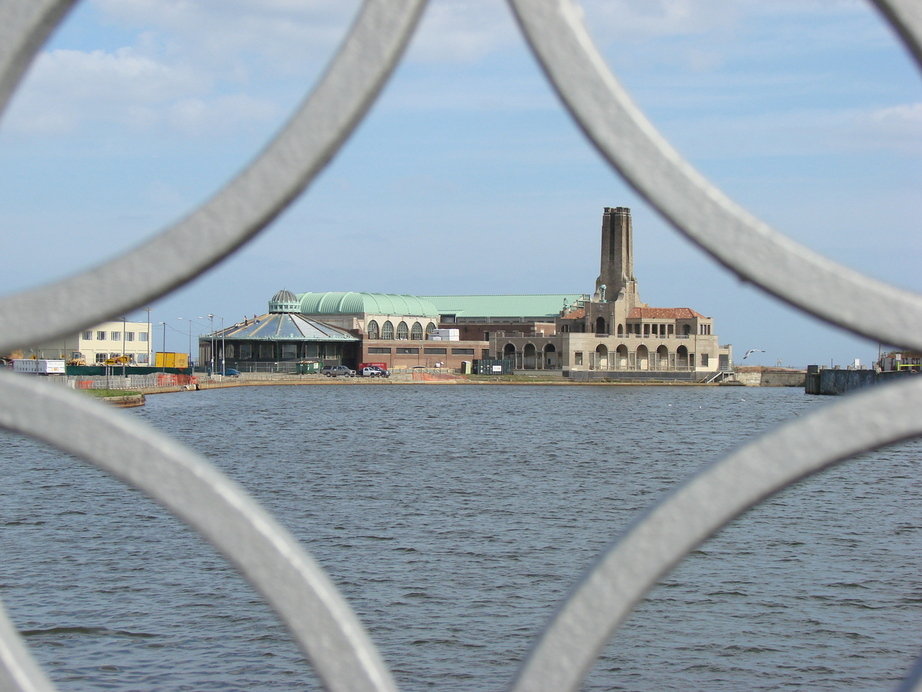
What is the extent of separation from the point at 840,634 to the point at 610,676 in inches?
142

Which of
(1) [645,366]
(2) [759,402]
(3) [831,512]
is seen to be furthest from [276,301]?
(3) [831,512]

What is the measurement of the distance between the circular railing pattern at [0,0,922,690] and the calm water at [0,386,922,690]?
10.2 metres

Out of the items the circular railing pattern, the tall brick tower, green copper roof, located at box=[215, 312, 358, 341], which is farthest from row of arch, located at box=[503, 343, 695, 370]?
the circular railing pattern

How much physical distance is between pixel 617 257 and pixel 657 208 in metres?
121

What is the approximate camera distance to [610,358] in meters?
120

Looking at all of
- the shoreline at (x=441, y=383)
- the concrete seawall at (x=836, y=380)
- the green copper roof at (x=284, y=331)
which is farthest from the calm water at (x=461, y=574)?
the green copper roof at (x=284, y=331)

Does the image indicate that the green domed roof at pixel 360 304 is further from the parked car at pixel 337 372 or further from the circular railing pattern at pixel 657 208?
the circular railing pattern at pixel 657 208

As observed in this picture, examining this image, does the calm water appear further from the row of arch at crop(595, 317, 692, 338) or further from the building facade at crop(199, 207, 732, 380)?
the row of arch at crop(595, 317, 692, 338)

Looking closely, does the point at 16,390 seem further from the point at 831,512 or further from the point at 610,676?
the point at 831,512

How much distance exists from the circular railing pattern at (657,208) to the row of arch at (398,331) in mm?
120360

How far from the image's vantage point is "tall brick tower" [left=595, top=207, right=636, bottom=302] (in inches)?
4783

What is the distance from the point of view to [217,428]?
52.7 m

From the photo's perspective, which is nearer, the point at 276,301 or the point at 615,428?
the point at 615,428

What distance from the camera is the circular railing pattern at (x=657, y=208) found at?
2.11 m
